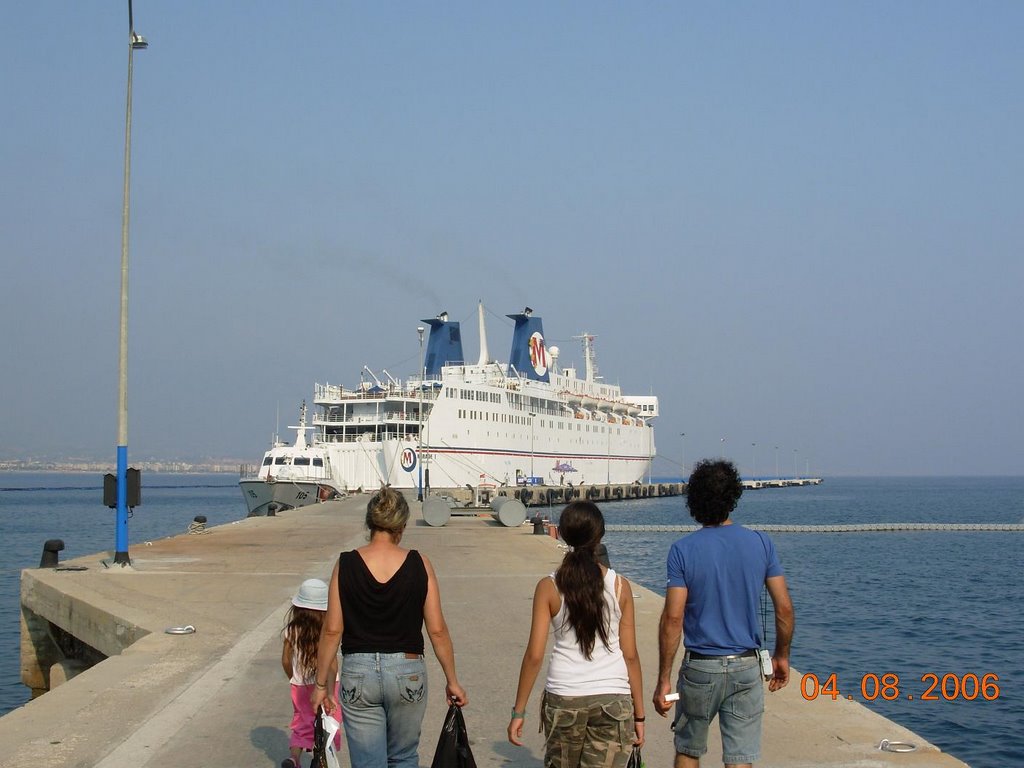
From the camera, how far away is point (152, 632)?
455 inches

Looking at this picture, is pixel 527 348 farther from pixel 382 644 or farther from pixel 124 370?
pixel 382 644

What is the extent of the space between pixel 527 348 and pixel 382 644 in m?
81.1

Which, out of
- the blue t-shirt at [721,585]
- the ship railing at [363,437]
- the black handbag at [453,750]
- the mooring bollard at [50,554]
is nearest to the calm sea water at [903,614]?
the mooring bollard at [50,554]

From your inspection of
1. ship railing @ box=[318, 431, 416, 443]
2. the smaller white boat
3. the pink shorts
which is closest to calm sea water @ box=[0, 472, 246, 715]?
the smaller white boat

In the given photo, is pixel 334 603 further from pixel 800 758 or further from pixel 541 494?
pixel 541 494

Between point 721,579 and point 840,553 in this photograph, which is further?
point 840,553

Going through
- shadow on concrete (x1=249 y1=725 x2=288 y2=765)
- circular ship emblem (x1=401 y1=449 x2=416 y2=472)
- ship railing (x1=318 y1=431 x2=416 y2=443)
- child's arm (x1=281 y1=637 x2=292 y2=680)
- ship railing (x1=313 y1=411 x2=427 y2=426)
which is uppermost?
ship railing (x1=313 y1=411 x2=427 y2=426)

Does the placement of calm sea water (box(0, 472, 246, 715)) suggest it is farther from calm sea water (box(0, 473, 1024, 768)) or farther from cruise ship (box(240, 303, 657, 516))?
cruise ship (box(240, 303, 657, 516))

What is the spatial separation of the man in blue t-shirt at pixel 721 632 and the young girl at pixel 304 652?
2.03m

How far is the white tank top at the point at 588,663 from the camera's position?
16.6 feet

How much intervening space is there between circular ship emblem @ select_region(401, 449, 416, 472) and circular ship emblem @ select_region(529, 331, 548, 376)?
20799 mm

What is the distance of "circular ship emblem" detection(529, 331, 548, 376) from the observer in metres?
86.6

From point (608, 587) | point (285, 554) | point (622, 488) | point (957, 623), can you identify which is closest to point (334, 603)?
point (608, 587)

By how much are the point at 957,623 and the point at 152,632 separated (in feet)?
56.5
